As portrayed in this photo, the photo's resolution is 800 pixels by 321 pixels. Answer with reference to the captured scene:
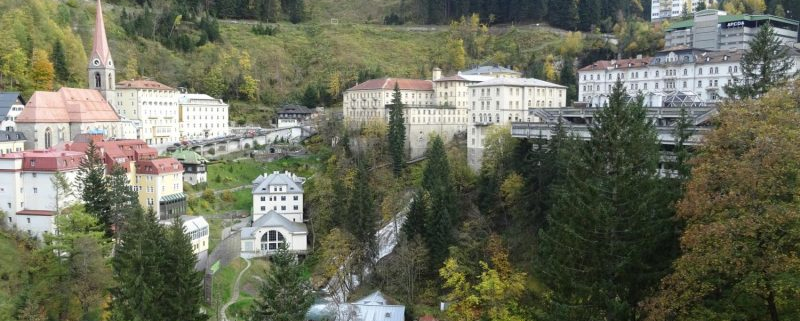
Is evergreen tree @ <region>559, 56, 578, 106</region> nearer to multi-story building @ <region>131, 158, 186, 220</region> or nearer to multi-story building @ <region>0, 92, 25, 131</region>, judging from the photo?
multi-story building @ <region>131, 158, 186, 220</region>

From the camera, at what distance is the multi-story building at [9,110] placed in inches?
2403

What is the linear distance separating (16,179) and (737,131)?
46991 millimetres

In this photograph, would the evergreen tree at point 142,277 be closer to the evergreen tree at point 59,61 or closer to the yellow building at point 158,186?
the yellow building at point 158,186

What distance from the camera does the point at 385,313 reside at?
42.1 meters

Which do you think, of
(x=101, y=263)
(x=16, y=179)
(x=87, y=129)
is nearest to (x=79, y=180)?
(x=16, y=179)

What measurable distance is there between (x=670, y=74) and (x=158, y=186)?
5313cm

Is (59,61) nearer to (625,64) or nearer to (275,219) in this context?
(275,219)

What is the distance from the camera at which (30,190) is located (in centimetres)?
4738

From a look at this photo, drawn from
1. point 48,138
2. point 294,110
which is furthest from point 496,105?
point 48,138

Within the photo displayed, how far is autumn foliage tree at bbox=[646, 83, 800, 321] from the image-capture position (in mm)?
16156

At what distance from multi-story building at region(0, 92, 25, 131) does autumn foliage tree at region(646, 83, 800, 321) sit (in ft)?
201

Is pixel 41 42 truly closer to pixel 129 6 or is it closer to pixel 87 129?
pixel 87 129

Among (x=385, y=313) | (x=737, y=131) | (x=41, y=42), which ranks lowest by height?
(x=385, y=313)

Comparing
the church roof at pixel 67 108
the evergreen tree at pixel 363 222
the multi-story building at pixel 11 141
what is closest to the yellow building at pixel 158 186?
the multi-story building at pixel 11 141
